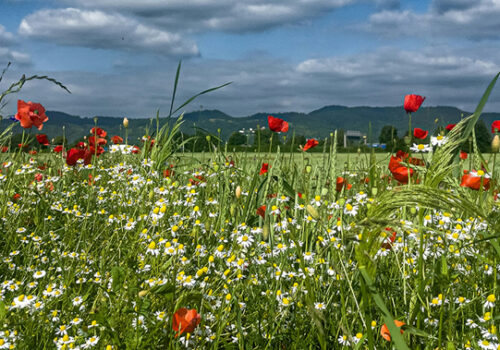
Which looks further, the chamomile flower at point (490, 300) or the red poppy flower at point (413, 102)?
the red poppy flower at point (413, 102)

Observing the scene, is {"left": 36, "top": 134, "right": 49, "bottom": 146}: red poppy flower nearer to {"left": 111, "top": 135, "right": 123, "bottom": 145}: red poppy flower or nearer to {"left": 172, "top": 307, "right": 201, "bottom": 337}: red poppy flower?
{"left": 111, "top": 135, "right": 123, "bottom": 145}: red poppy flower

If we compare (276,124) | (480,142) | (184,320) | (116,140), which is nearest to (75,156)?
(116,140)

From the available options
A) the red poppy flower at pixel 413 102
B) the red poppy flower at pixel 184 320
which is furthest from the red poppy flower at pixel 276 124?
the red poppy flower at pixel 184 320

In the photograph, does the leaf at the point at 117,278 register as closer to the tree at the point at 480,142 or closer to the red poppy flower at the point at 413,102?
the tree at the point at 480,142

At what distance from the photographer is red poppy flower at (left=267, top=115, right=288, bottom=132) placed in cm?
398

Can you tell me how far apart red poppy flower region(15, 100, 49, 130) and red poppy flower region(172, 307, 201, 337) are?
11.9 ft

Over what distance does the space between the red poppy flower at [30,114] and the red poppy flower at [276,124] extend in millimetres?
2349

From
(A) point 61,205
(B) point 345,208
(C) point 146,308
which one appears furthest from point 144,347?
(A) point 61,205

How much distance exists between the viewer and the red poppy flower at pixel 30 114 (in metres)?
4.43

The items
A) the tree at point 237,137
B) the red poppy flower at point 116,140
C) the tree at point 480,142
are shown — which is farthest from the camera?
the red poppy flower at point 116,140

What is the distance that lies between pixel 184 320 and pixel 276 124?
9.01 feet

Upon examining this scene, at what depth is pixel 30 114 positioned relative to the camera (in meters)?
4.47

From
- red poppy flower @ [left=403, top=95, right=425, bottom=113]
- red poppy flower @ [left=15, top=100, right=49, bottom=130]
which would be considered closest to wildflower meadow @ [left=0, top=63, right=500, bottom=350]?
red poppy flower @ [left=403, top=95, right=425, bottom=113]

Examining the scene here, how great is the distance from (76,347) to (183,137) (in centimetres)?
422
